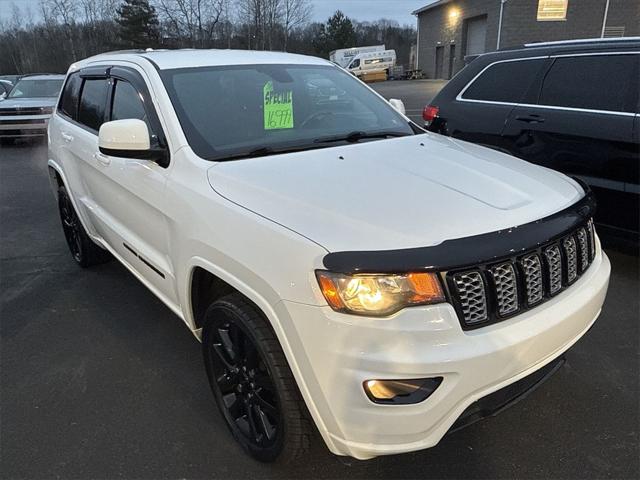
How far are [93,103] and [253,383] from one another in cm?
271

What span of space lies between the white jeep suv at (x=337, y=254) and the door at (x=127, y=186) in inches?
0.9

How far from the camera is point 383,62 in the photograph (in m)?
42.9

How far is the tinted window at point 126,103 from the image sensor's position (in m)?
3.05

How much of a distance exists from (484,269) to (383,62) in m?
44.0

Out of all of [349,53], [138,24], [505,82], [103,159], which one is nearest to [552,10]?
[349,53]

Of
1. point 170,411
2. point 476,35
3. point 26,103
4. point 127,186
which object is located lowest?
point 170,411

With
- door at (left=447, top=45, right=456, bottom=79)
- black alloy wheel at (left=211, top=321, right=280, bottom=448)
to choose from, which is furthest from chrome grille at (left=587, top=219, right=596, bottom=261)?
door at (left=447, top=45, right=456, bottom=79)

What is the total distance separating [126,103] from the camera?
3273mm

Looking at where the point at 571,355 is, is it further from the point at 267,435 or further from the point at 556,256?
the point at 267,435

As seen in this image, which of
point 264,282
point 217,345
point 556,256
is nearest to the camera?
point 264,282

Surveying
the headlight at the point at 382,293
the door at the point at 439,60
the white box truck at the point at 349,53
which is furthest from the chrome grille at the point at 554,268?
the white box truck at the point at 349,53

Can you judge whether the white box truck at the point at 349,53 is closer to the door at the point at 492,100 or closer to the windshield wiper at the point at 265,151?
the door at the point at 492,100

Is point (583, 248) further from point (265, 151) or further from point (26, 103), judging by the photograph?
point (26, 103)

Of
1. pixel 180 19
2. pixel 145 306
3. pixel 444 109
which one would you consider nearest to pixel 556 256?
pixel 145 306
